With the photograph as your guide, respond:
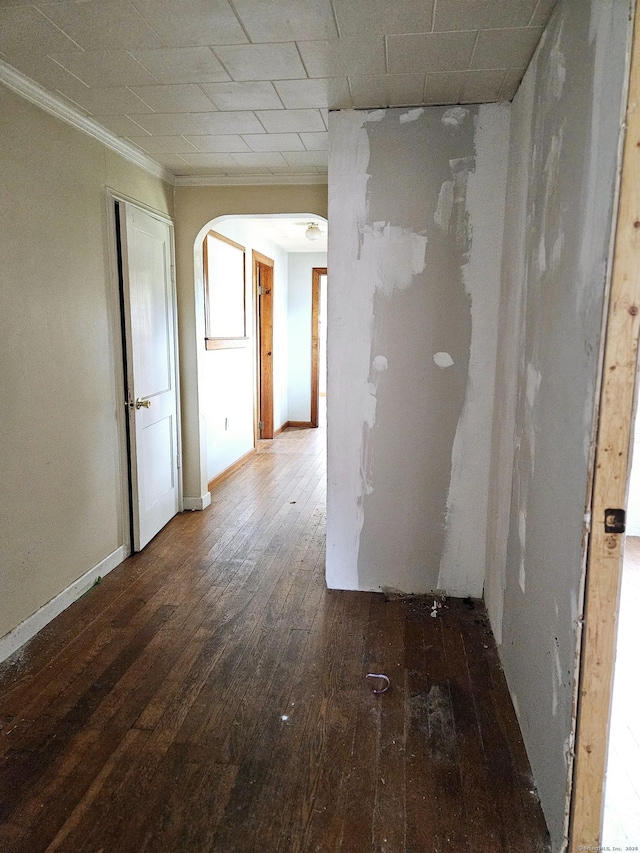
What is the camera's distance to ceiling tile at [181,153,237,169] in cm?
370

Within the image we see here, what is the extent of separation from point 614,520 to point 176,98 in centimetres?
261

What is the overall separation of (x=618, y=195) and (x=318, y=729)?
1.94m

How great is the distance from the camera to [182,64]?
2.38 m

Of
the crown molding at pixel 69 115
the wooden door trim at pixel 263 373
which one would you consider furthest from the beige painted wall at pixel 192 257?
the wooden door trim at pixel 263 373

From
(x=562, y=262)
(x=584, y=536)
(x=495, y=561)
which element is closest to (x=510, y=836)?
(x=584, y=536)

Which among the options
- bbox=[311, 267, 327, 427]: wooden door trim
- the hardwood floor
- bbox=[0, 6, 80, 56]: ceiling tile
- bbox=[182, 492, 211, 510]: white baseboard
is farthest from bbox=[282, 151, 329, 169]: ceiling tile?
bbox=[311, 267, 327, 427]: wooden door trim

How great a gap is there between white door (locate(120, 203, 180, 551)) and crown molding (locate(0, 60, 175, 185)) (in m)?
0.32

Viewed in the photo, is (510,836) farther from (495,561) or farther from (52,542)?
(52,542)

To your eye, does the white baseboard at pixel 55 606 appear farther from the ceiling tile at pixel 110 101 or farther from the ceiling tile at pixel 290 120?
the ceiling tile at pixel 290 120

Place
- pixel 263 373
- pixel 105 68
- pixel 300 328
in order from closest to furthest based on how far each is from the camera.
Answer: pixel 105 68
pixel 263 373
pixel 300 328

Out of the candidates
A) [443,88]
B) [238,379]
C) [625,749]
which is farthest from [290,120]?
[238,379]

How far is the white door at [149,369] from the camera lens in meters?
3.55

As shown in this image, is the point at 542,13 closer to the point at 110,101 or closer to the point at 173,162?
the point at 110,101

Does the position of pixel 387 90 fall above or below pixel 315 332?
above
